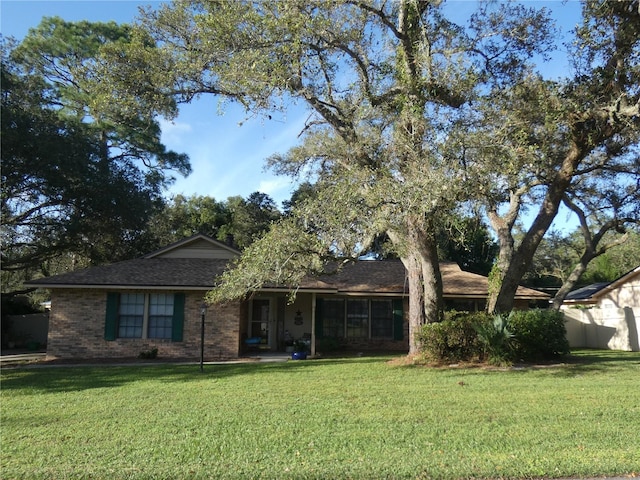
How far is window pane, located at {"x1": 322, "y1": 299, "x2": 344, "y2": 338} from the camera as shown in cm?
1867

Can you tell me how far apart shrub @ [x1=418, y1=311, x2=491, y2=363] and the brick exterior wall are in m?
6.61

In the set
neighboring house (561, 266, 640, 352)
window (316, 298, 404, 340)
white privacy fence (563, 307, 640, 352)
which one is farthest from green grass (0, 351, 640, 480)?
neighboring house (561, 266, 640, 352)

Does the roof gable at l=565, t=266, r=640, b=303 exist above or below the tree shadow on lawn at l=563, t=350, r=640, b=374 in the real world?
above

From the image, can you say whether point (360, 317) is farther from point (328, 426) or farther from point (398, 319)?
point (328, 426)

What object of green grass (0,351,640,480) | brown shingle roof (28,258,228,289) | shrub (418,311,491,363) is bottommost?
green grass (0,351,640,480)

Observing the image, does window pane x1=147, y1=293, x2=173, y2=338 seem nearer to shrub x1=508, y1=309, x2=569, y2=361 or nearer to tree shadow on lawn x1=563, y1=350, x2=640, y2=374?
shrub x1=508, y1=309, x2=569, y2=361

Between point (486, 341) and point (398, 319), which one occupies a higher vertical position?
point (398, 319)

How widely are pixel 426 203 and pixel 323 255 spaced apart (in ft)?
10.1

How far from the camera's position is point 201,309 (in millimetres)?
14773

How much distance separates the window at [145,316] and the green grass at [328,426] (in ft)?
16.0

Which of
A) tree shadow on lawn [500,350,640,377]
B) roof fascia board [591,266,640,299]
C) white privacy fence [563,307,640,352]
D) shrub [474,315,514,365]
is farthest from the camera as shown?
roof fascia board [591,266,640,299]

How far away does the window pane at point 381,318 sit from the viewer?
1870cm

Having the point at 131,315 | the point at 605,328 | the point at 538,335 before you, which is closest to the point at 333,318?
the point at 131,315

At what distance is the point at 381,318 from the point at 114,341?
9.53m
